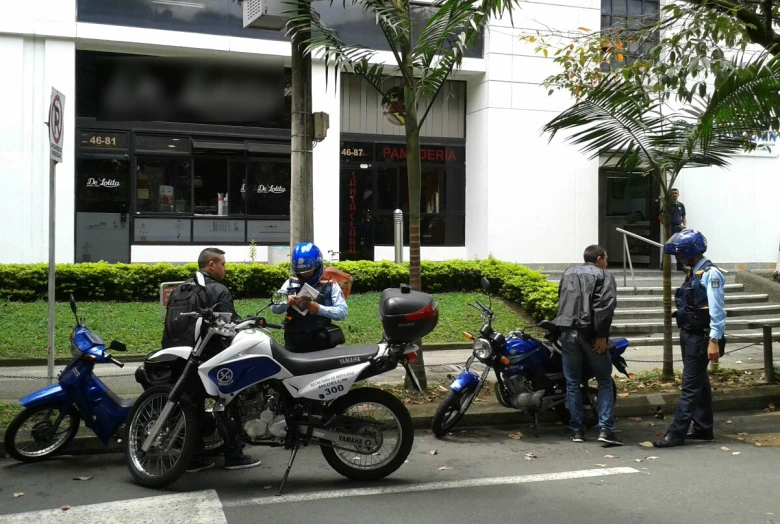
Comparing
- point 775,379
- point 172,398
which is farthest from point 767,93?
point 172,398

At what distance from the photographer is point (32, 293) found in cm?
1374

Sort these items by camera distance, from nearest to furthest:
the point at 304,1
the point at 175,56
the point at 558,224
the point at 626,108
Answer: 1. the point at 304,1
2. the point at 626,108
3. the point at 175,56
4. the point at 558,224

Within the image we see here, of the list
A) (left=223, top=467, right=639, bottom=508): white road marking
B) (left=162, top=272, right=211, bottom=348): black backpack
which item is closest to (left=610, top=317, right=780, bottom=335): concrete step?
(left=223, top=467, right=639, bottom=508): white road marking

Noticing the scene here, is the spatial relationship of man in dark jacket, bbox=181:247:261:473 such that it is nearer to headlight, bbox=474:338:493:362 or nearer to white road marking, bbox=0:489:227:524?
white road marking, bbox=0:489:227:524

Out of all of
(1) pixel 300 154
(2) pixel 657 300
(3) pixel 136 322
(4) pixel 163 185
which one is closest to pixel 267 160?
(4) pixel 163 185

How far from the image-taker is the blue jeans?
7.18m

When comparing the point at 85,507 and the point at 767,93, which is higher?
the point at 767,93

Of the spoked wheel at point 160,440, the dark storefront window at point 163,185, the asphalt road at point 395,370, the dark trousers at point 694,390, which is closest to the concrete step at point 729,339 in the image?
the asphalt road at point 395,370

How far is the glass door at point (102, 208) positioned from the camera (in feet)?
54.7

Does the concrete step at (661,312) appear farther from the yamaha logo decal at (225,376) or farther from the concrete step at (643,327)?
the yamaha logo decal at (225,376)

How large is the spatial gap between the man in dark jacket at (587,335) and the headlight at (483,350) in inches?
26.3

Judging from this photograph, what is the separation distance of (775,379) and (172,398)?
7.15 metres

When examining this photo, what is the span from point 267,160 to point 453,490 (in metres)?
13.4

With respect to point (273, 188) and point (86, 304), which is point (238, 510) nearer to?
point (86, 304)
